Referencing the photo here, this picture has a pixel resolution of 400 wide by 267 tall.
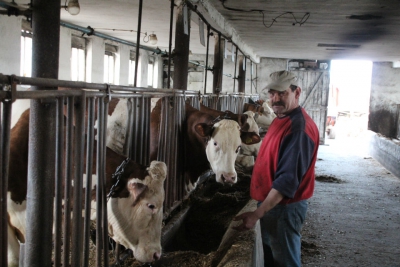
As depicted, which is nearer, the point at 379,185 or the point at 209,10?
the point at 209,10

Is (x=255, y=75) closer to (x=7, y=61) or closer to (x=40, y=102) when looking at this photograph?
(x=7, y=61)

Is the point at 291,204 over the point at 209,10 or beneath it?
beneath

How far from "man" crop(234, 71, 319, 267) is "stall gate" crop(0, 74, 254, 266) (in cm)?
105

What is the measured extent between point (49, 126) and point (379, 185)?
9.11 meters

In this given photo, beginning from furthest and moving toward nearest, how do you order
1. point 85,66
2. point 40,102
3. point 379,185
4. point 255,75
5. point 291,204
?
point 255,75 < point 85,66 < point 379,185 < point 291,204 < point 40,102

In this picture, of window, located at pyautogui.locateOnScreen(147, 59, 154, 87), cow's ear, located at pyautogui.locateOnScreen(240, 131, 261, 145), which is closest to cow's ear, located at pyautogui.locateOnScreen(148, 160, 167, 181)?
cow's ear, located at pyautogui.locateOnScreen(240, 131, 261, 145)

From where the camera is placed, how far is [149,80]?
18.9 m

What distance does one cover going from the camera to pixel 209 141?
4.51m

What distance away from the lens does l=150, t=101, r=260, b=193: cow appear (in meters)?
4.30

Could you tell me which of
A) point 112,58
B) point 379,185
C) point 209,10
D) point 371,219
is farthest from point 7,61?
point 379,185

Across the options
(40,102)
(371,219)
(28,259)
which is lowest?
(371,219)

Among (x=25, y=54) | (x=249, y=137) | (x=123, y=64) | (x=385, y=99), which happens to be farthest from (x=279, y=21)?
(x=385, y=99)

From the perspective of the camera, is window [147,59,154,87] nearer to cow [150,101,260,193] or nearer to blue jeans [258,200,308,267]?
cow [150,101,260,193]

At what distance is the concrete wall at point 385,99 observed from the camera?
17344 millimetres
